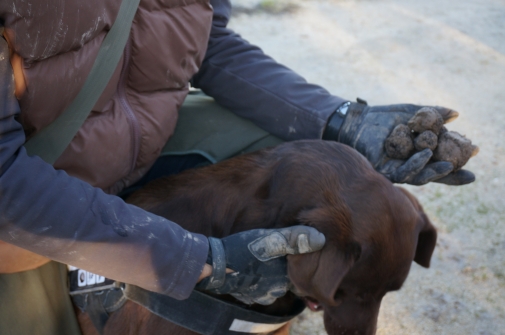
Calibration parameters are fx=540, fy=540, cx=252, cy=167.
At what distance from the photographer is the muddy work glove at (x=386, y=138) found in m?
2.11

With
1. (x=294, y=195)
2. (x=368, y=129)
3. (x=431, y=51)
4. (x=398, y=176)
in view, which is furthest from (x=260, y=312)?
(x=431, y=51)

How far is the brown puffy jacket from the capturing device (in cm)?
151

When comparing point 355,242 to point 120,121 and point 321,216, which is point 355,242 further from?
point 120,121

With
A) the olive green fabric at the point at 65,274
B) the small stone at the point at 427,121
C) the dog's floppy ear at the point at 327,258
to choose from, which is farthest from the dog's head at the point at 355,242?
the olive green fabric at the point at 65,274

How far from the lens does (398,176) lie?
2.16 m

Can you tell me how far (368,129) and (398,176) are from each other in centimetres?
29

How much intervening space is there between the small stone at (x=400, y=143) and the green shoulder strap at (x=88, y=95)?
1141 mm

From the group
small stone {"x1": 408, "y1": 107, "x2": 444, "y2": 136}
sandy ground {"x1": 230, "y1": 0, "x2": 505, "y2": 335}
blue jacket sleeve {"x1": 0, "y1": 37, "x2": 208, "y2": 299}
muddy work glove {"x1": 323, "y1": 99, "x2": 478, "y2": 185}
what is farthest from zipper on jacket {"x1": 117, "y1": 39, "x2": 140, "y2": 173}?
sandy ground {"x1": 230, "y1": 0, "x2": 505, "y2": 335}

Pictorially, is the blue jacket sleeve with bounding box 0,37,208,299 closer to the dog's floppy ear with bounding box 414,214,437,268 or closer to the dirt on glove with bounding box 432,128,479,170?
the dog's floppy ear with bounding box 414,214,437,268

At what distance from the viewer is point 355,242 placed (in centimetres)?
171

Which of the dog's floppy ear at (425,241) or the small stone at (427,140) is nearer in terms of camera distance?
the dog's floppy ear at (425,241)

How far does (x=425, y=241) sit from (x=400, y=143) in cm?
43

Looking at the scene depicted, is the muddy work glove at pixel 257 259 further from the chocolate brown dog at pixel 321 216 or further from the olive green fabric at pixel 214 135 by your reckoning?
the olive green fabric at pixel 214 135

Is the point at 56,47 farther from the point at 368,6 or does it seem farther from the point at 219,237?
the point at 368,6
